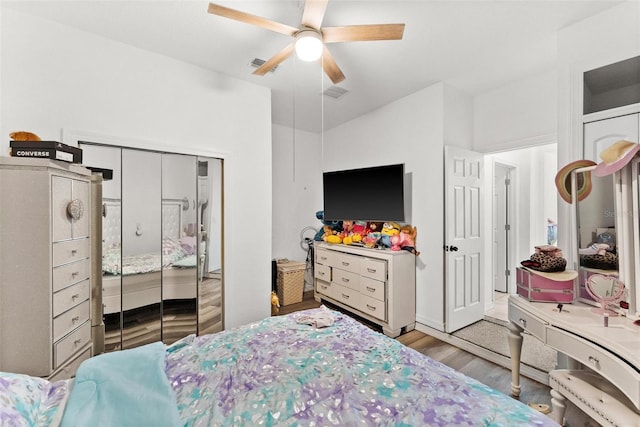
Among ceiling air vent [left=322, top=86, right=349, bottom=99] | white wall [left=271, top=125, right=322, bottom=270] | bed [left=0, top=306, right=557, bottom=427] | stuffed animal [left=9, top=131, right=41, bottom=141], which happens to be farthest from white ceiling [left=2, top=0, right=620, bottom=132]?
bed [left=0, top=306, right=557, bottom=427]

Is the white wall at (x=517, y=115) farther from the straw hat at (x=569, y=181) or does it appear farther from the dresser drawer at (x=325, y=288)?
the dresser drawer at (x=325, y=288)

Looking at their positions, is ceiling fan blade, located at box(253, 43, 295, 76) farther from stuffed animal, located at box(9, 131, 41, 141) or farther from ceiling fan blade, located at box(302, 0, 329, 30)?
stuffed animal, located at box(9, 131, 41, 141)

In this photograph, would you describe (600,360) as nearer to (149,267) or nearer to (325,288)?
(325,288)

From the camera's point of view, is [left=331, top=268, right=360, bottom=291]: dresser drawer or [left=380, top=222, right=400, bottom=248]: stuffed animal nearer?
[left=380, top=222, right=400, bottom=248]: stuffed animal

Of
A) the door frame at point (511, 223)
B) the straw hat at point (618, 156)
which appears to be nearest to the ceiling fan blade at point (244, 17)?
the straw hat at point (618, 156)

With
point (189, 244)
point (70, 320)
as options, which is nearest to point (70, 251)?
point (70, 320)


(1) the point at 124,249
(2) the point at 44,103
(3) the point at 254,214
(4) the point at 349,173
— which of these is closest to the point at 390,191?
(4) the point at 349,173

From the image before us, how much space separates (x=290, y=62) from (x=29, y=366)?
2.83m

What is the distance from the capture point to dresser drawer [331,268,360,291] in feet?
11.0

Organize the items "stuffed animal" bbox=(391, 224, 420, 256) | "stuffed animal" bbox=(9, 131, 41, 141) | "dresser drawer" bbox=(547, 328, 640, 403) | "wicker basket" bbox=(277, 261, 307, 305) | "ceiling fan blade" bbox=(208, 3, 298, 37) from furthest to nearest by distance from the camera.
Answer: "wicker basket" bbox=(277, 261, 307, 305)
"stuffed animal" bbox=(391, 224, 420, 256)
"stuffed animal" bbox=(9, 131, 41, 141)
"ceiling fan blade" bbox=(208, 3, 298, 37)
"dresser drawer" bbox=(547, 328, 640, 403)

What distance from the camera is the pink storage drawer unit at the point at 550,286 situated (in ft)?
5.73

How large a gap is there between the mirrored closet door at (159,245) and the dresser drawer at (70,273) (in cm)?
43

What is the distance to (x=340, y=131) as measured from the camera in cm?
445

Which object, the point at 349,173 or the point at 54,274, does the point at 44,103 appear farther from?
the point at 349,173
